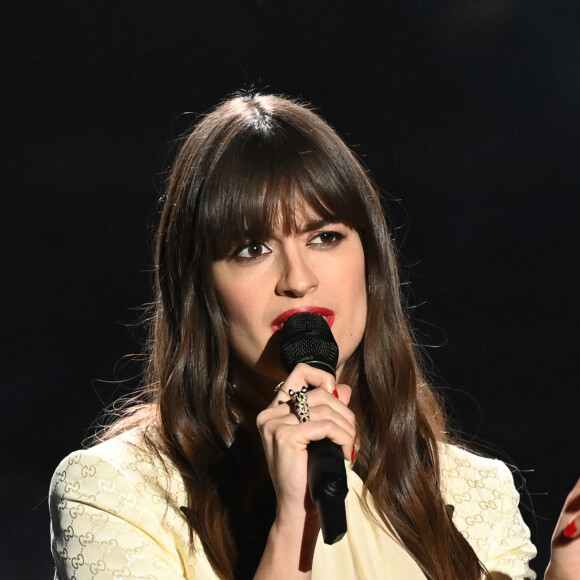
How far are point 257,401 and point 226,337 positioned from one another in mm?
148

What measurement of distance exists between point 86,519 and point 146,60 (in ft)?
4.30

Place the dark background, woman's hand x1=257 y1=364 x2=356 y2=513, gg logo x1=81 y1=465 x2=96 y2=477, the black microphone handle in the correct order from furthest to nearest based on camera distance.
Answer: the dark background < gg logo x1=81 y1=465 x2=96 y2=477 < woman's hand x1=257 y1=364 x2=356 y2=513 < the black microphone handle

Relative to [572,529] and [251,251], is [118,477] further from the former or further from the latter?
[572,529]

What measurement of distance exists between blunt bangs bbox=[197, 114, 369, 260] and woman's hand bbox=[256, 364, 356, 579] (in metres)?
0.36

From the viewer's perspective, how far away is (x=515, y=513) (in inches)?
80.4

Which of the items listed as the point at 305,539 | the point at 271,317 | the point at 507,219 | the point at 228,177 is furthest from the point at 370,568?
the point at 507,219

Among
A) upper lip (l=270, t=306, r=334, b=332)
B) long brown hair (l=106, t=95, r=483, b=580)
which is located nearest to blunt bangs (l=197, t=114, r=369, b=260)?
long brown hair (l=106, t=95, r=483, b=580)

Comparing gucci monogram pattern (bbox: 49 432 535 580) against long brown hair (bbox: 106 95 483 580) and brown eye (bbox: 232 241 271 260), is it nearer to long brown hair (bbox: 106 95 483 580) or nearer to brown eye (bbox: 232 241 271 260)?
long brown hair (bbox: 106 95 483 580)

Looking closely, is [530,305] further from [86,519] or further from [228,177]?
[86,519]

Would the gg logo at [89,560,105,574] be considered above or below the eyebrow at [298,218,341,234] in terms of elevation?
below

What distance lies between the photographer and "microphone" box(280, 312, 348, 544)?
1257mm

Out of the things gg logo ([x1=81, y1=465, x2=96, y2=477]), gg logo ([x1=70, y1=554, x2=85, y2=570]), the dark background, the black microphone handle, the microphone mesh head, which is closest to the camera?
the black microphone handle

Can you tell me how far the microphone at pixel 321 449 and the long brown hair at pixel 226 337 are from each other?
0.22 metres

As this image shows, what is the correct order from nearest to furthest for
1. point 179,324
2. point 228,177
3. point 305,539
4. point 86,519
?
point 305,539 → point 86,519 → point 228,177 → point 179,324
